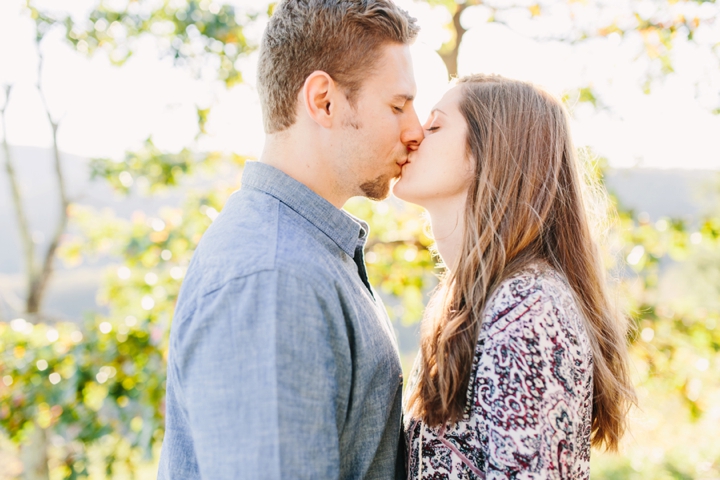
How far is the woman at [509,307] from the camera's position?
3.87 ft

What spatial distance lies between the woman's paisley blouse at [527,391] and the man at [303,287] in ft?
0.73

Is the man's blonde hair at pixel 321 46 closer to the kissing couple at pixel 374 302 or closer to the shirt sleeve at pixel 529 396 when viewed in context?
the kissing couple at pixel 374 302

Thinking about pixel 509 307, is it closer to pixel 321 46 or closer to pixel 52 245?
pixel 321 46

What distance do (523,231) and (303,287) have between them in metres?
0.75

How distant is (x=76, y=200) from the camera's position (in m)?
4.17

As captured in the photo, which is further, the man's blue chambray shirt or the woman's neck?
the woman's neck

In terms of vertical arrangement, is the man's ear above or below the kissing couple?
above

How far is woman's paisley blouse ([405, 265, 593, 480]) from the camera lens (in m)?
1.16

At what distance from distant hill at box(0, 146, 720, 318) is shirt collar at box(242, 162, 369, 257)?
2397 mm

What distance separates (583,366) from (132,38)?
3636mm

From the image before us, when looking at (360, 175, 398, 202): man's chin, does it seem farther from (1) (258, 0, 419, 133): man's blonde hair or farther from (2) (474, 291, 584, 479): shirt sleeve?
(2) (474, 291, 584, 479): shirt sleeve

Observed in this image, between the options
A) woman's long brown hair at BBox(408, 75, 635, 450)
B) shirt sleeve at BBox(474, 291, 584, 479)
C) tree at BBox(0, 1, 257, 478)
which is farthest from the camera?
tree at BBox(0, 1, 257, 478)

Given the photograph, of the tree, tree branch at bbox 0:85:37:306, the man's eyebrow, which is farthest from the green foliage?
→ the man's eyebrow

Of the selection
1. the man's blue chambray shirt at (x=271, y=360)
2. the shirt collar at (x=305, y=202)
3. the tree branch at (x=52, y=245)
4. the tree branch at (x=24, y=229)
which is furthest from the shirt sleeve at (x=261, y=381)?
the tree branch at (x=24, y=229)
